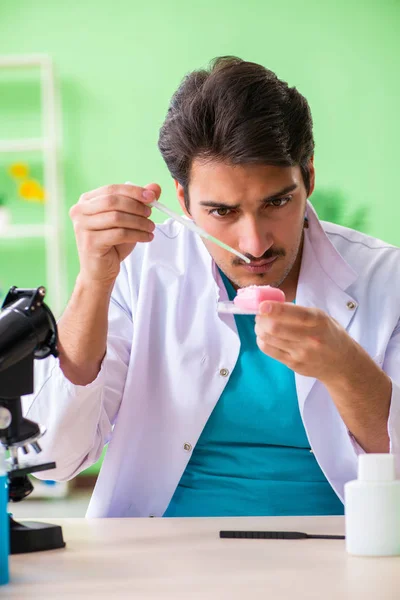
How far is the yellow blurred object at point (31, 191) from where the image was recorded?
16.9 ft

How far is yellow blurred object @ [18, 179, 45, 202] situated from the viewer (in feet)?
16.9

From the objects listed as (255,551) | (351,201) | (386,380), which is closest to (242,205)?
(386,380)

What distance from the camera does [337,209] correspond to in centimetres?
497

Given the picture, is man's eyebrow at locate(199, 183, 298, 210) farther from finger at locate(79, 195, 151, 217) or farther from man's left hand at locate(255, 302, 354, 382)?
man's left hand at locate(255, 302, 354, 382)

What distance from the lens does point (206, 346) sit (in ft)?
5.87

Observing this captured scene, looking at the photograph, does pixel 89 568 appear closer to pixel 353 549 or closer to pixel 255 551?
pixel 255 551

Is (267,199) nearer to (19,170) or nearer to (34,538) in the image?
(34,538)

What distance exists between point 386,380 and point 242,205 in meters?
0.47

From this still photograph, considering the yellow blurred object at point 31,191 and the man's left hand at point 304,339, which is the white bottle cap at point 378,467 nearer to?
the man's left hand at point 304,339

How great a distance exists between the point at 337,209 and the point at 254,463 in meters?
3.47

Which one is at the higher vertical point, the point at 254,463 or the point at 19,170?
the point at 19,170

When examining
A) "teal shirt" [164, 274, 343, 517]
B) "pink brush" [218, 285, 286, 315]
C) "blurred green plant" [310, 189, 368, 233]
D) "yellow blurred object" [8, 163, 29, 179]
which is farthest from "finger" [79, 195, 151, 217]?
"yellow blurred object" [8, 163, 29, 179]

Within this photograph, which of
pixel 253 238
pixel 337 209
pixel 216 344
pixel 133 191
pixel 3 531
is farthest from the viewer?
pixel 337 209

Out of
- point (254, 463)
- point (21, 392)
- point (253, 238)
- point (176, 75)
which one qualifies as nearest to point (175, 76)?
point (176, 75)
